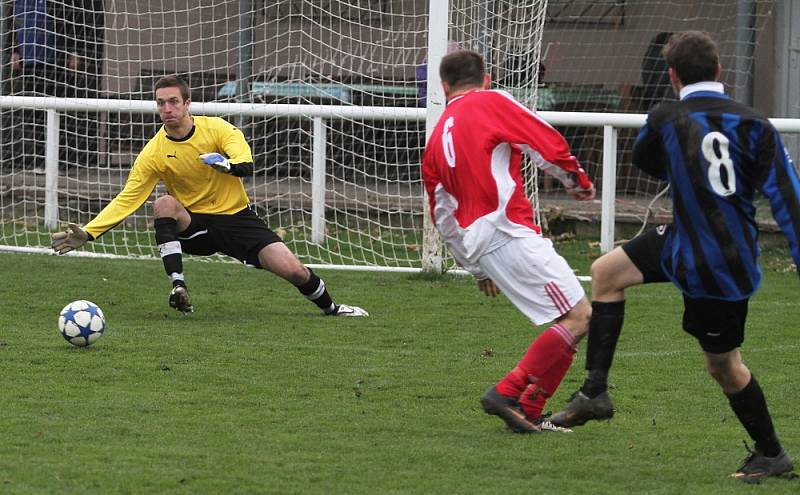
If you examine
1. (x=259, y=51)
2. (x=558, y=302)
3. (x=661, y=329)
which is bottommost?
(x=661, y=329)

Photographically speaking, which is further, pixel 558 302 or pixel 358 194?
pixel 358 194

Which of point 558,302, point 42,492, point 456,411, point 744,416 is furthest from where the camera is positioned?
point 456,411

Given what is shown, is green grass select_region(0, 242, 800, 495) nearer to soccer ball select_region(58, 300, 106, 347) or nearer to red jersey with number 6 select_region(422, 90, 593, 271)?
soccer ball select_region(58, 300, 106, 347)

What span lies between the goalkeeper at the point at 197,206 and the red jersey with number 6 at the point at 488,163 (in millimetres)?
3197

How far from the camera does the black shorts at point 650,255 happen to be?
5031mm

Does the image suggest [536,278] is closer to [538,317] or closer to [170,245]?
[538,317]

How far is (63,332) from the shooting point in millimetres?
7266

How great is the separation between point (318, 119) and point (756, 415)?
7.60 meters

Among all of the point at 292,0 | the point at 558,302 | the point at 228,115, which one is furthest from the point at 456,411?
the point at 292,0

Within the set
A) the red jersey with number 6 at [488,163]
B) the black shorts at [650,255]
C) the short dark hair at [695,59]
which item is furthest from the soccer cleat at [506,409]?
the short dark hair at [695,59]

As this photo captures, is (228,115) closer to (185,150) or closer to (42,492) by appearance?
(185,150)

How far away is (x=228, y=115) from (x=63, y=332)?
14.5 ft

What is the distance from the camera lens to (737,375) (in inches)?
190

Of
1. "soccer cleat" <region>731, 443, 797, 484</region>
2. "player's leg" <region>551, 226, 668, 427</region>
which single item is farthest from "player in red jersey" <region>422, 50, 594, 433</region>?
"soccer cleat" <region>731, 443, 797, 484</region>
